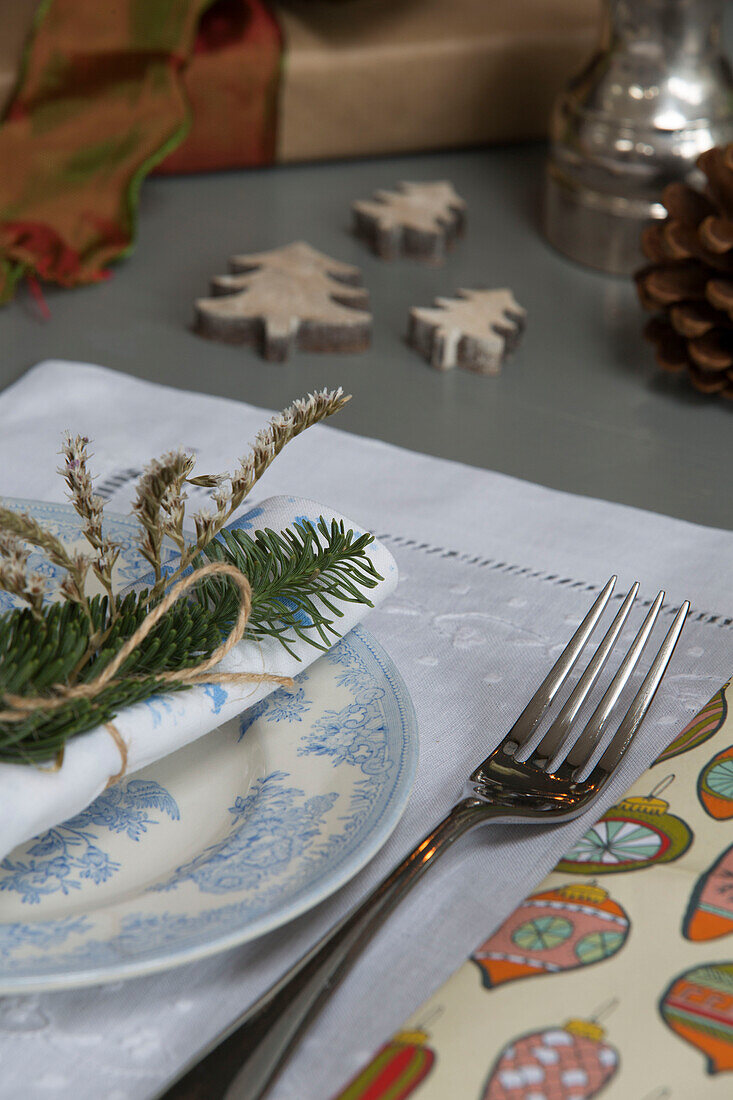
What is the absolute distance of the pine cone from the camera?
71 cm

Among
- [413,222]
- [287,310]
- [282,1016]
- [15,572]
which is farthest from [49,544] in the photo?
[413,222]

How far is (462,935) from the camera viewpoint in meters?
0.36

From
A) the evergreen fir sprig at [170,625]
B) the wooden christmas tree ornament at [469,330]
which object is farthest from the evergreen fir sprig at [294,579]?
the wooden christmas tree ornament at [469,330]

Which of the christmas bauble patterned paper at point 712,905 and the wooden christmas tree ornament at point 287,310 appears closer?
the christmas bauble patterned paper at point 712,905

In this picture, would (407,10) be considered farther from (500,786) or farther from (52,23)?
(500,786)

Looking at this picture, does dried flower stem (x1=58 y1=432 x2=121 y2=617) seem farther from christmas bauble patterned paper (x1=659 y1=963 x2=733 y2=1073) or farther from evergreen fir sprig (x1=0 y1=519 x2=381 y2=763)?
christmas bauble patterned paper (x1=659 y1=963 x2=733 y2=1073)

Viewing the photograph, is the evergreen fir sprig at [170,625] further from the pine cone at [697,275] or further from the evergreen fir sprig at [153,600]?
the pine cone at [697,275]

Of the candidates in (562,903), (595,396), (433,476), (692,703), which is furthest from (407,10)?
(562,903)

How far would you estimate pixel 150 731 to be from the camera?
353 millimetres

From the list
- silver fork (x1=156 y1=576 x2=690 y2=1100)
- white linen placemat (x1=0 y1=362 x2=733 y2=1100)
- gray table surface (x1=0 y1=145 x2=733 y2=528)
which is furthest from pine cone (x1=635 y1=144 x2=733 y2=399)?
silver fork (x1=156 y1=576 x2=690 y2=1100)

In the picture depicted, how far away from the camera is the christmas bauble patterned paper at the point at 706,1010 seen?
0.30 metres

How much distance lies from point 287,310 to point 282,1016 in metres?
0.56

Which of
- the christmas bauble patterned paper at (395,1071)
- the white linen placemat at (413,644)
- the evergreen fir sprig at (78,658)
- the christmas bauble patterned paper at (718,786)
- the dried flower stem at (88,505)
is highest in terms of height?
the dried flower stem at (88,505)

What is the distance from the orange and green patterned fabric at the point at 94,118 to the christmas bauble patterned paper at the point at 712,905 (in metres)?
0.68
